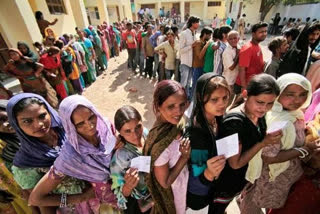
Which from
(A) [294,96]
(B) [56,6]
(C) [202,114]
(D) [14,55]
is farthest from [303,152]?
(B) [56,6]

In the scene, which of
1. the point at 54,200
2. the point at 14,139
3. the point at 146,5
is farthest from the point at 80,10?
the point at 146,5

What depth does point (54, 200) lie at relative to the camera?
4.22 ft

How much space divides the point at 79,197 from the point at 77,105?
0.78 metres

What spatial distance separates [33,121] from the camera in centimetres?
125

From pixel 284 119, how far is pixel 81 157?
1742mm

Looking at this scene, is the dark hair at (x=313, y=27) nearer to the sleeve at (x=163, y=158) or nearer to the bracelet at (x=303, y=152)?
the bracelet at (x=303, y=152)

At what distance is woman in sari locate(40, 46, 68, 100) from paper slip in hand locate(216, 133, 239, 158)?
461 centimetres

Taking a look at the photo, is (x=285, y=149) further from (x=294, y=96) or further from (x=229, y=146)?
(x=229, y=146)

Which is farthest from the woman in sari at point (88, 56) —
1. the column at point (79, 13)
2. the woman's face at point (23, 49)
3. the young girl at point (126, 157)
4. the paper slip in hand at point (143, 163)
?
the paper slip in hand at point (143, 163)

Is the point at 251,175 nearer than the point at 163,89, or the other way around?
the point at 163,89

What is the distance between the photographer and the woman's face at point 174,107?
124cm

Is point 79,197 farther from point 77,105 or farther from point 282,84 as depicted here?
point 282,84

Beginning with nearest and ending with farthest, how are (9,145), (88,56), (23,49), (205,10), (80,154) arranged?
(80,154) < (9,145) < (23,49) < (88,56) < (205,10)

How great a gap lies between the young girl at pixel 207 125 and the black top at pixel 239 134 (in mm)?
87
